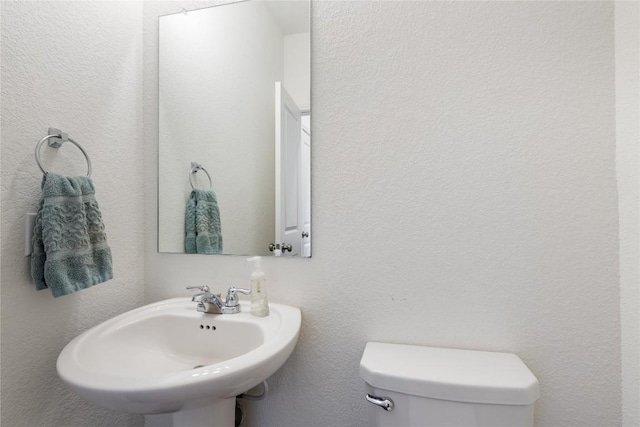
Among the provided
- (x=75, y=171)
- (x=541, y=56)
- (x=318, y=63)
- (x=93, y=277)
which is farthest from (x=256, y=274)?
(x=541, y=56)

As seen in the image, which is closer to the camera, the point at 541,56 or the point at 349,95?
the point at 541,56

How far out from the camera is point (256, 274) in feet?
3.33

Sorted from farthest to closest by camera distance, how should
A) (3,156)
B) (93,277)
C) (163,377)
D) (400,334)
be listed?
(400,334)
(93,277)
(3,156)
(163,377)

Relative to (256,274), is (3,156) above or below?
above

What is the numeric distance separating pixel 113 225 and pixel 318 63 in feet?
2.92

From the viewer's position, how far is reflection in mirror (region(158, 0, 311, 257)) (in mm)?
1087

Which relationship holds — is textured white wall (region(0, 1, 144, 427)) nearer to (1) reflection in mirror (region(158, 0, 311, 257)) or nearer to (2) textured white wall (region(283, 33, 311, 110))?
(1) reflection in mirror (region(158, 0, 311, 257))

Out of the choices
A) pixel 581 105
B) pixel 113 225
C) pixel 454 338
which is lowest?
pixel 454 338

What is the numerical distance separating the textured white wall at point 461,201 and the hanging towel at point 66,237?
1.80ft

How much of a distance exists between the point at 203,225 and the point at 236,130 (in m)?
0.37

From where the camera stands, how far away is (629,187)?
86cm

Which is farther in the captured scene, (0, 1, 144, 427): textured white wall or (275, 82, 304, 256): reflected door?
(275, 82, 304, 256): reflected door

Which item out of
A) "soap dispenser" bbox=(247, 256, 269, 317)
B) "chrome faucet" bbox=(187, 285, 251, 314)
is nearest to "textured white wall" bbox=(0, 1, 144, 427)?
"chrome faucet" bbox=(187, 285, 251, 314)

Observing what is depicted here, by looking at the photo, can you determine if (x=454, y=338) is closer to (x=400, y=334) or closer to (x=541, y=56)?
(x=400, y=334)
